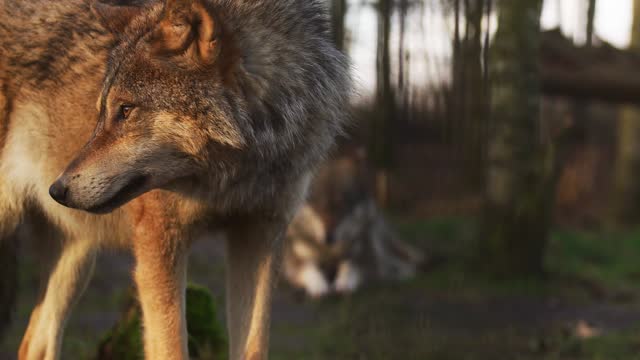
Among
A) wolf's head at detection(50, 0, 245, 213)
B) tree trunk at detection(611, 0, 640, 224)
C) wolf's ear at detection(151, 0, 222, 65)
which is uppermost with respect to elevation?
wolf's ear at detection(151, 0, 222, 65)

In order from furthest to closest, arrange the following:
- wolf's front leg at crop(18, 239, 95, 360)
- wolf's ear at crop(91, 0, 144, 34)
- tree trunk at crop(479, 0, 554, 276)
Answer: tree trunk at crop(479, 0, 554, 276) < wolf's front leg at crop(18, 239, 95, 360) < wolf's ear at crop(91, 0, 144, 34)

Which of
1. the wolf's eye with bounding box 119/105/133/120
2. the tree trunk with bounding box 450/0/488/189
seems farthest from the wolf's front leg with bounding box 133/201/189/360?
the tree trunk with bounding box 450/0/488/189

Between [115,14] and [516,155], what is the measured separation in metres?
5.33

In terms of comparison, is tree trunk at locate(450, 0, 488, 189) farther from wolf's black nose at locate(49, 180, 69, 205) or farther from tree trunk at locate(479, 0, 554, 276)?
wolf's black nose at locate(49, 180, 69, 205)

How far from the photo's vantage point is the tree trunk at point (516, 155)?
798 centimetres

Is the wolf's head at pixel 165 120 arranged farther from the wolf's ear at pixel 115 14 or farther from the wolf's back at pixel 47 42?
the wolf's back at pixel 47 42

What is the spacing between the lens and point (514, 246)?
8.12m

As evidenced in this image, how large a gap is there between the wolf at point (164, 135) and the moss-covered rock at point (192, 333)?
254mm

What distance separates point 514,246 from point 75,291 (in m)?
4.90

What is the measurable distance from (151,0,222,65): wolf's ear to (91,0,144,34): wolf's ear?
46 centimetres

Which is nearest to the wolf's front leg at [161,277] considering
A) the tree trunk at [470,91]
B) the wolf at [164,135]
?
the wolf at [164,135]

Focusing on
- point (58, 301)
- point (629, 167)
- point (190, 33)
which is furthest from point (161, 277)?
point (629, 167)

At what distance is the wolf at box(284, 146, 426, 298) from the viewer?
9.16 m

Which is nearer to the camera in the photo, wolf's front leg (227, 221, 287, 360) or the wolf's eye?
the wolf's eye
